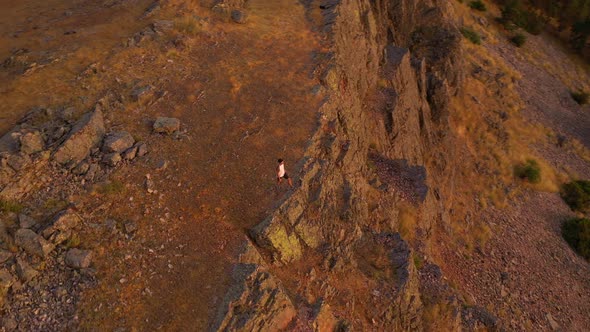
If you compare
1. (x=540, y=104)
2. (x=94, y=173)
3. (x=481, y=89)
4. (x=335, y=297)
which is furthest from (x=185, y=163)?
(x=540, y=104)

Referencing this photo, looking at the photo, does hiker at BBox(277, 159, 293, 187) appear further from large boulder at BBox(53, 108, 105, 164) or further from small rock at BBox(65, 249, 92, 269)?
large boulder at BBox(53, 108, 105, 164)

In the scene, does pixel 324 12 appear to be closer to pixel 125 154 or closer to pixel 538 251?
pixel 125 154

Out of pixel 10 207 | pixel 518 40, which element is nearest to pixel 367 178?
pixel 10 207

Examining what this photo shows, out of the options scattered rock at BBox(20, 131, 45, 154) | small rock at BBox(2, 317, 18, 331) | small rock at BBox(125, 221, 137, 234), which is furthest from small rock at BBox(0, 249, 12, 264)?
scattered rock at BBox(20, 131, 45, 154)

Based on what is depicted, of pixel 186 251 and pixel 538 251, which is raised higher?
pixel 186 251

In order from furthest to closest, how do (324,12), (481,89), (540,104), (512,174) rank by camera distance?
(540,104) < (481,89) < (512,174) < (324,12)

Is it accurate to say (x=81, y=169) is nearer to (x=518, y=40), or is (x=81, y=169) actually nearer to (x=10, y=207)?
(x=10, y=207)
